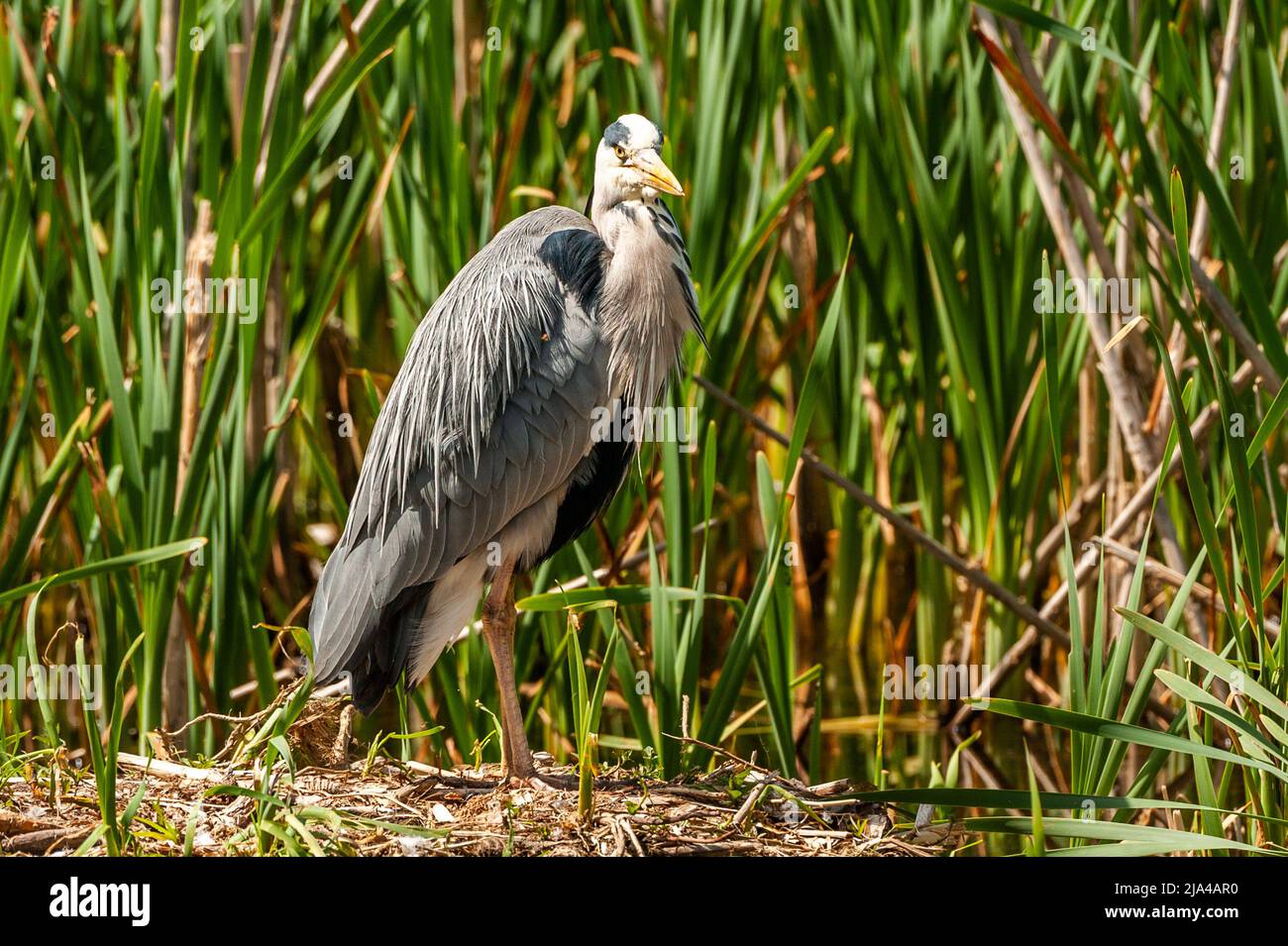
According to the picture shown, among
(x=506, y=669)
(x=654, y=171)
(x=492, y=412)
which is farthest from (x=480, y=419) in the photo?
(x=654, y=171)

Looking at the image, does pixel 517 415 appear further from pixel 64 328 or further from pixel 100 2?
pixel 100 2

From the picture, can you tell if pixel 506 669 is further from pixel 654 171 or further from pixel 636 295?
pixel 654 171

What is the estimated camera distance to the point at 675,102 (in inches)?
146

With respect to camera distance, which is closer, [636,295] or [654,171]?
[654,171]

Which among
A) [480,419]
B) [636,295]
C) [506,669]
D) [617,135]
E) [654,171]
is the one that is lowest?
[506,669]

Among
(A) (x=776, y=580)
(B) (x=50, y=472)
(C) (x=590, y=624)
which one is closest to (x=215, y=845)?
(B) (x=50, y=472)

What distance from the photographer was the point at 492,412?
10.6 feet

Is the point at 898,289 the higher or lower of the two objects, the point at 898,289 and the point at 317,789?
the higher

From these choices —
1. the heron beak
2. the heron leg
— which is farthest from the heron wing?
the heron beak

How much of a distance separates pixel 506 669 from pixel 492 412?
2.10 ft

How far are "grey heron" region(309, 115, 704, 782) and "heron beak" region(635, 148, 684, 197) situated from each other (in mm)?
91

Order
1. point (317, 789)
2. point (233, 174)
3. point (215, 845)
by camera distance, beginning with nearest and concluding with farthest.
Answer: point (215, 845) < point (317, 789) < point (233, 174)

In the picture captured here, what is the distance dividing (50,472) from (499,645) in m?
1.22

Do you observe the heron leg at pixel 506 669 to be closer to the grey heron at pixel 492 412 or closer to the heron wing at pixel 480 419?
the grey heron at pixel 492 412
